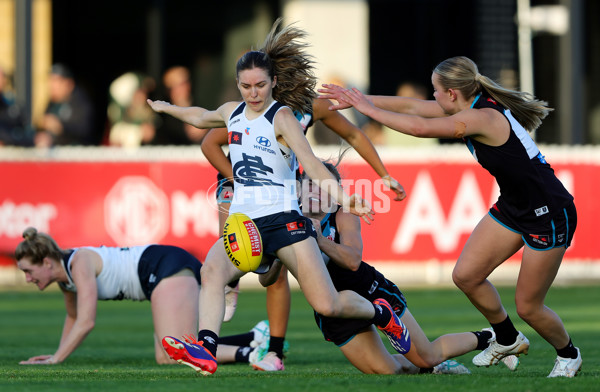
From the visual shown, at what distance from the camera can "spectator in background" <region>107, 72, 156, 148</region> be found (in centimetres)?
1812

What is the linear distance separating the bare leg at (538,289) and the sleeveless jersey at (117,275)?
127 inches

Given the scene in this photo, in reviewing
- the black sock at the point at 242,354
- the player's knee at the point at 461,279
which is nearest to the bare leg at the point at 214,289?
the player's knee at the point at 461,279

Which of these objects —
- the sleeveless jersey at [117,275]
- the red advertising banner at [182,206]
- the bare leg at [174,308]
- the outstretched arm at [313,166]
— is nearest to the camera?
the outstretched arm at [313,166]

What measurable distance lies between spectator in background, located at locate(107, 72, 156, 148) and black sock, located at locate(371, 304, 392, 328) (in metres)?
10.9

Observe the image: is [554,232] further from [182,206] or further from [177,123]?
→ [177,123]

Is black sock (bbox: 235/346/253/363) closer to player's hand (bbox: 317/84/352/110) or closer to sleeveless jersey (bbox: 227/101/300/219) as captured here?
sleeveless jersey (bbox: 227/101/300/219)

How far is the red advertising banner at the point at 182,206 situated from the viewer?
1593 cm

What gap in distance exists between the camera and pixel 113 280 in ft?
30.0

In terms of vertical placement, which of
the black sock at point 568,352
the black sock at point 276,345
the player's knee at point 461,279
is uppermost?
the player's knee at point 461,279

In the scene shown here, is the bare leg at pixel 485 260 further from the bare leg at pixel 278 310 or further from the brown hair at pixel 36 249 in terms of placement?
the brown hair at pixel 36 249

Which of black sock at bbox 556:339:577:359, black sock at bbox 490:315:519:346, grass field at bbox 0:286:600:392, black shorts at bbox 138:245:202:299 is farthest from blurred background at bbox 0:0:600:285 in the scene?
black sock at bbox 556:339:577:359

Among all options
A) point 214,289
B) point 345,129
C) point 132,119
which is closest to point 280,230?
point 214,289

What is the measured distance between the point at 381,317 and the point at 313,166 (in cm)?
112

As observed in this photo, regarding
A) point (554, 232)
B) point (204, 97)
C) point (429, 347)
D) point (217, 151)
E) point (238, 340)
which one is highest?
point (204, 97)
